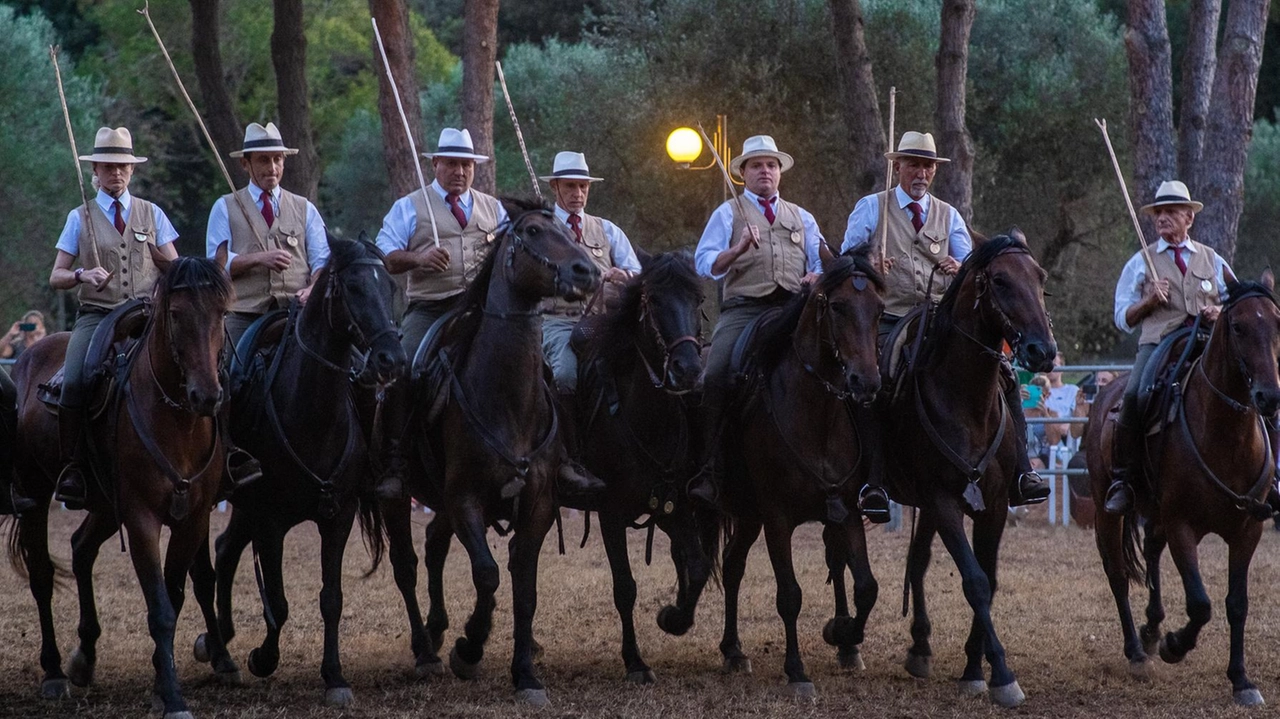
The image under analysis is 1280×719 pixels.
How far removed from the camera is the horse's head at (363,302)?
796cm

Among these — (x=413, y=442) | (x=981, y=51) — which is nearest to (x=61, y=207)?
(x=981, y=51)

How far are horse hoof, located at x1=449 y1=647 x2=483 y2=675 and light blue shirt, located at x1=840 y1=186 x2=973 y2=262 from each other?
3413mm

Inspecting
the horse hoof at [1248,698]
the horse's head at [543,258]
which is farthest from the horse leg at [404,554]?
the horse hoof at [1248,698]

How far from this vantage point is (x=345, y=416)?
8.68 m

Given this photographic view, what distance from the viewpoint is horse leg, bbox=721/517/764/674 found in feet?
31.1

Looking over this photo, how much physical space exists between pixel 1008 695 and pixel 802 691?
A: 3.62ft

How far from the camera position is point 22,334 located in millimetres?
19000

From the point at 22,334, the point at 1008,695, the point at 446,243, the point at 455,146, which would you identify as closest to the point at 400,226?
the point at 446,243

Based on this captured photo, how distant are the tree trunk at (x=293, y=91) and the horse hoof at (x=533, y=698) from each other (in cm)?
1216

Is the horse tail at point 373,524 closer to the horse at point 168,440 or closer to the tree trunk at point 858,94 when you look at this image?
the horse at point 168,440

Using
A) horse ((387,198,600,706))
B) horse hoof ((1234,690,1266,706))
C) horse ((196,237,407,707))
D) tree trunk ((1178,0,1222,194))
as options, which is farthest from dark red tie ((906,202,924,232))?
tree trunk ((1178,0,1222,194))

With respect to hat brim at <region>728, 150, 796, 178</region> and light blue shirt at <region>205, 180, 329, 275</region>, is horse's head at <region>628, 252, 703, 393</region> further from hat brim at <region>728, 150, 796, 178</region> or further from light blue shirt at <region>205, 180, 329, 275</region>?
light blue shirt at <region>205, 180, 329, 275</region>

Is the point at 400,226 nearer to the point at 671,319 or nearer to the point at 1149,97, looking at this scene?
the point at 671,319

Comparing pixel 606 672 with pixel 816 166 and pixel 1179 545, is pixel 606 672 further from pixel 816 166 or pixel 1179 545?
pixel 816 166
